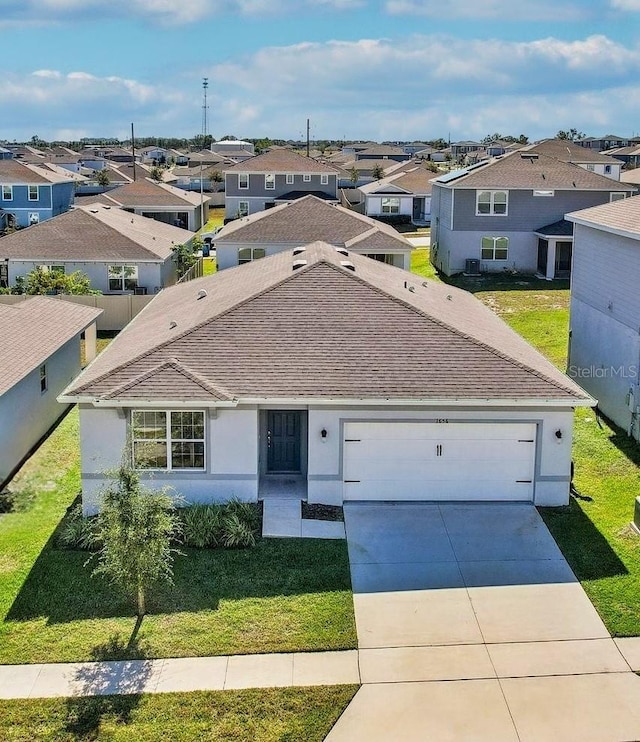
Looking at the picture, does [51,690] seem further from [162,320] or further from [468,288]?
[468,288]

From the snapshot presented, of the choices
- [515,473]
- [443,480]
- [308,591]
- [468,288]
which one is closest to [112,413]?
[308,591]

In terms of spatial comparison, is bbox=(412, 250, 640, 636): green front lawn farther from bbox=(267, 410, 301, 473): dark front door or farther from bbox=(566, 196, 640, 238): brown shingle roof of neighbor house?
bbox=(267, 410, 301, 473): dark front door

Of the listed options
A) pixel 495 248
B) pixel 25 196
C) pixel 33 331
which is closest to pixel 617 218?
pixel 33 331

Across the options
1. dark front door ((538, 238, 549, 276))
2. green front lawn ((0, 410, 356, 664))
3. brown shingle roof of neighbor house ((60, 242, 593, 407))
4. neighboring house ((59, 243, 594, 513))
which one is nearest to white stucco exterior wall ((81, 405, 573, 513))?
neighboring house ((59, 243, 594, 513))

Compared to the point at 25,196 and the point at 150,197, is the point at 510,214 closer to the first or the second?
the point at 150,197

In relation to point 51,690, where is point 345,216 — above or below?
above

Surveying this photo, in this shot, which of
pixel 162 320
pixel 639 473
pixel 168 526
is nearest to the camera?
pixel 168 526
